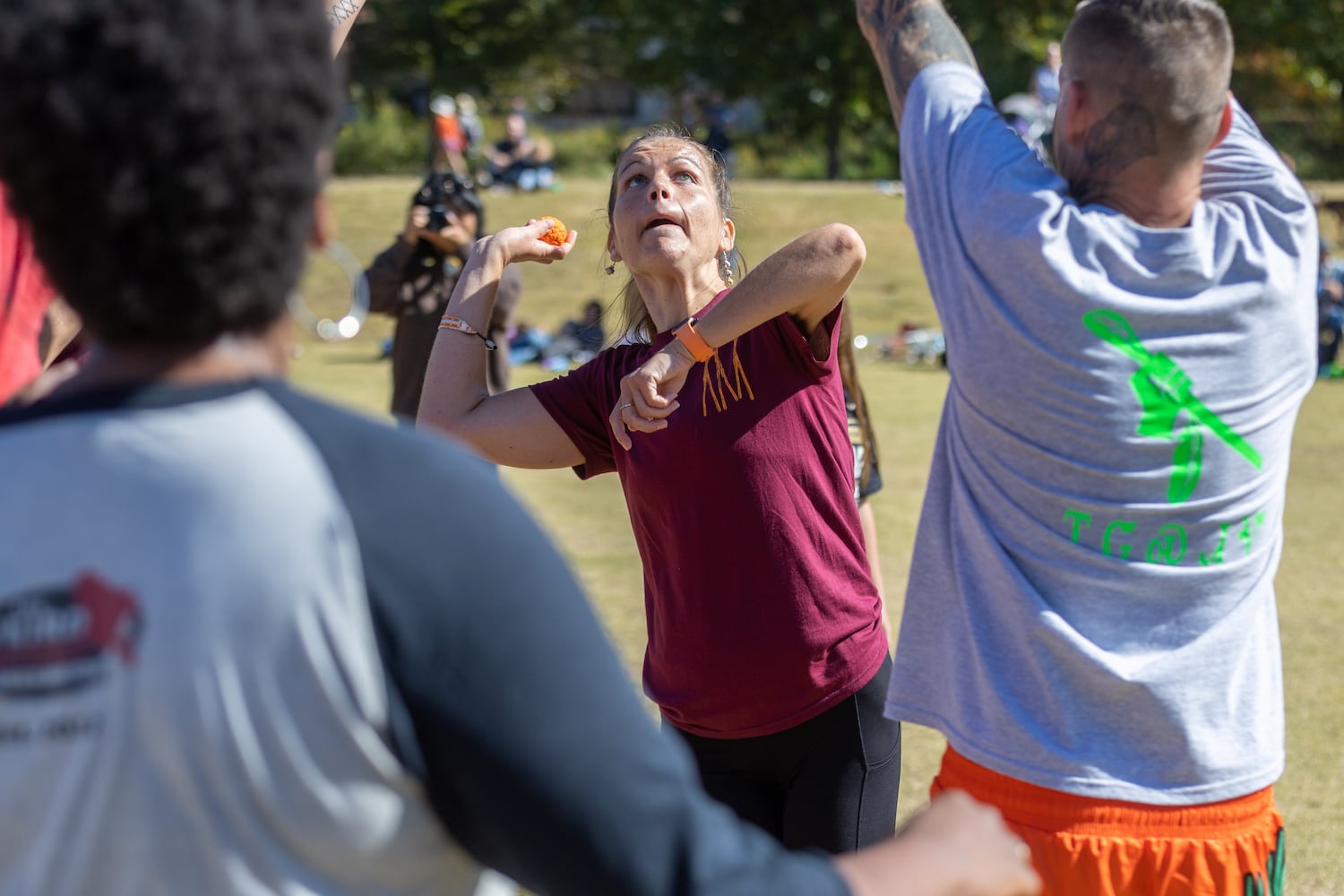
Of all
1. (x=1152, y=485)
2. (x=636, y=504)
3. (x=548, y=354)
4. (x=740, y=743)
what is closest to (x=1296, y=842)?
(x=740, y=743)

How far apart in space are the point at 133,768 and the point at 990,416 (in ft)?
4.47

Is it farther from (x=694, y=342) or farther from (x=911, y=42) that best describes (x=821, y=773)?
(x=911, y=42)

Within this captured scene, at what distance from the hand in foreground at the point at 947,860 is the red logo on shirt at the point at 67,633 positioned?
706mm

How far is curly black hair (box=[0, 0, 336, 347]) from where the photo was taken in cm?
121

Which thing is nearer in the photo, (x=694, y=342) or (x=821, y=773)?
(x=694, y=342)

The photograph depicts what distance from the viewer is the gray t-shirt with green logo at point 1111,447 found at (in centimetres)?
204

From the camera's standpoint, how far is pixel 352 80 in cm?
3953

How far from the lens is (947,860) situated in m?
1.41

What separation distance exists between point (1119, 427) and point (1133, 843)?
63cm

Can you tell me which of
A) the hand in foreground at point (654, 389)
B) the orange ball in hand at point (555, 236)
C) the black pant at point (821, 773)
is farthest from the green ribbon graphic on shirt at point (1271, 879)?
the orange ball in hand at point (555, 236)

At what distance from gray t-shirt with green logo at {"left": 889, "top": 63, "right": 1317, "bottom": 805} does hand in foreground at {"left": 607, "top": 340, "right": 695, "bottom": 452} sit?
621 mm

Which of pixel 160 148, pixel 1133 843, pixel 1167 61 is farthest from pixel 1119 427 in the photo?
pixel 160 148

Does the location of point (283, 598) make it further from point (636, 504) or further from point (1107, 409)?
point (636, 504)

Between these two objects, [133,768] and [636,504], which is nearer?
[133,768]
